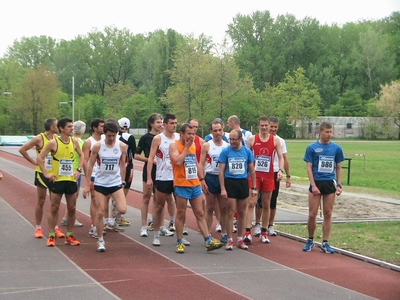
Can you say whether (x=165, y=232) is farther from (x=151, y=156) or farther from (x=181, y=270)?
(x=181, y=270)

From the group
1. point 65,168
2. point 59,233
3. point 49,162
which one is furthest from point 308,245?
point 49,162

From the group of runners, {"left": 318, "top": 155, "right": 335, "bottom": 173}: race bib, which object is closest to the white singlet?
the group of runners

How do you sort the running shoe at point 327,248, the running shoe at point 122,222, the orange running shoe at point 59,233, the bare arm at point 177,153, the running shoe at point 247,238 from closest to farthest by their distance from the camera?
the bare arm at point 177,153, the running shoe at point 327,248, the running shoe at point 247,238, the orange running shoe at point 59,233, the running shoe at point 122,222

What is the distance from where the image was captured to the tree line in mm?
65875

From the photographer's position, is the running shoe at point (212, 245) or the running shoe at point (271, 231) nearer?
the running shoe at point (212, 245)

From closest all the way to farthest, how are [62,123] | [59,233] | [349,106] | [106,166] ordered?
[106,166]
[62,123]
[59,233]
[349,106]

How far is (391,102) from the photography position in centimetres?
8894

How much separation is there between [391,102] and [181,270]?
85162 mm

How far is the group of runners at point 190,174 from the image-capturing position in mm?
9898

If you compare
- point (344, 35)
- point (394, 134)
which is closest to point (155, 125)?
point (394, 134)

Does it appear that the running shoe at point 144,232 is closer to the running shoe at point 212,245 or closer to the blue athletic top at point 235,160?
the running shoe at point 212,245

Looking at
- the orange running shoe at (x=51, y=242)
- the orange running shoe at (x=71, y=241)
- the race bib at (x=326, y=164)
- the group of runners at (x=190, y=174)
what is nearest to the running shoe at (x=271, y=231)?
the group of runners at (x=190, y=174)

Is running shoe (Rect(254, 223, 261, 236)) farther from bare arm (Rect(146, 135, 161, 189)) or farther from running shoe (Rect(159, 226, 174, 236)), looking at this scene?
bare arm (Rect(146, 135, 161, 189))

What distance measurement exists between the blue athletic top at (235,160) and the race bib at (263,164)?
780 mm
